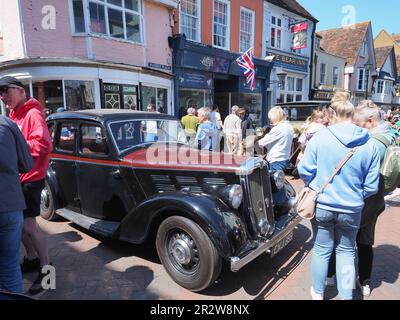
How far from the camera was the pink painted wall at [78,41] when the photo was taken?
Answer: 841 cm

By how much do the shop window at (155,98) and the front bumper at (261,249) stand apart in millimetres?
8685

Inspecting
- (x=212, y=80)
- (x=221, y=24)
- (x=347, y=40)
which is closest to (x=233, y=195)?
(x=212, y=80)

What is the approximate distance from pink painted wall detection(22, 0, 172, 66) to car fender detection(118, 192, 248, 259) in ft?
25.5

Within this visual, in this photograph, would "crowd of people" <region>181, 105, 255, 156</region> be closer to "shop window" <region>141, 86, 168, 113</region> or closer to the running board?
the running board

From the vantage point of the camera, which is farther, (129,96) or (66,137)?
(129,96)

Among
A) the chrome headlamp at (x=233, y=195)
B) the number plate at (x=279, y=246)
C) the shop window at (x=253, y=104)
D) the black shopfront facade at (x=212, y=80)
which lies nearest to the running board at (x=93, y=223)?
the chrome headlamp at (x=233, y=195)

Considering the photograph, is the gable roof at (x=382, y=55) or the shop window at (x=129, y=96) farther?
the gable roof at (x=382, y=55)

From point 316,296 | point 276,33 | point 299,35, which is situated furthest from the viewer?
point 299,35

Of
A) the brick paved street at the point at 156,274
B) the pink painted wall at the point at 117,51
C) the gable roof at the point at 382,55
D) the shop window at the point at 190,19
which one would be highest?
the gable roof at the point at 382,55

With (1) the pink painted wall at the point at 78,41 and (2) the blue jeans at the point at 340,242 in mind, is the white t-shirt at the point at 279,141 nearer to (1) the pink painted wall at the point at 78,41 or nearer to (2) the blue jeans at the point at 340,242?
(2) the blue jeans at the point at 340,242

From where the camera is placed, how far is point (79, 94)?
9.09m

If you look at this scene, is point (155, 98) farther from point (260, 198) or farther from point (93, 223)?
point (260, 198)

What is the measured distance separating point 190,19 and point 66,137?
1013cm

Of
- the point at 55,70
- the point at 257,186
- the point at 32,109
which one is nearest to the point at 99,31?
the point at 55,70
